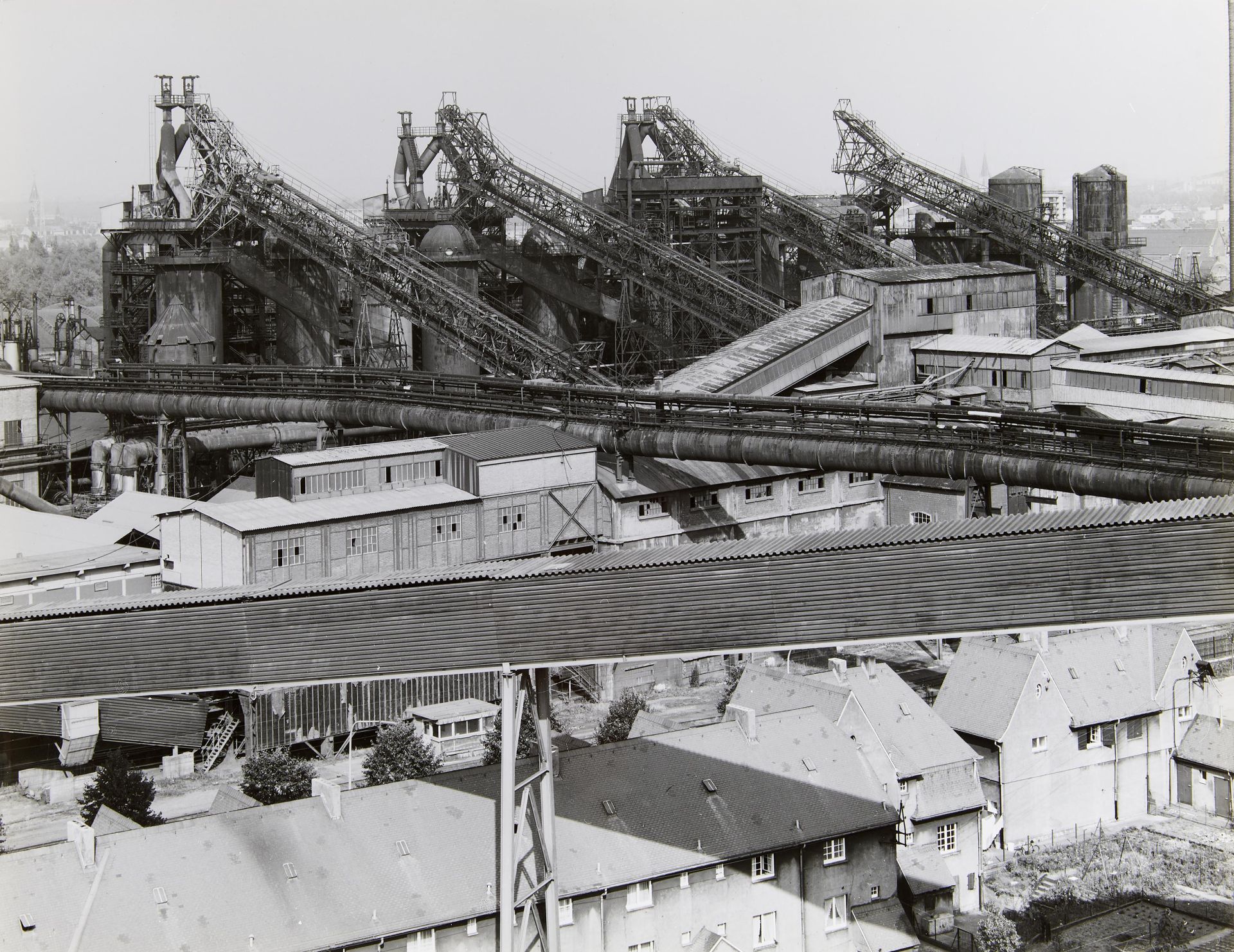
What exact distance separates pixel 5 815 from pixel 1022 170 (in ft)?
171

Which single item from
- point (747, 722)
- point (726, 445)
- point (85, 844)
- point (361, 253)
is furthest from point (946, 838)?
point (361, 253)

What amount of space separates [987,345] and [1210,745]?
15971mm

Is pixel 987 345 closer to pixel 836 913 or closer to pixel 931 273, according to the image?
pixel 931 273

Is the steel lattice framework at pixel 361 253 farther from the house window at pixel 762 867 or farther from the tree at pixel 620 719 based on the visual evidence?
the house window at pixel 762 867

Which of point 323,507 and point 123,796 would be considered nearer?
point 123,796

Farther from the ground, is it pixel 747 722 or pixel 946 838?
pixel 747 722

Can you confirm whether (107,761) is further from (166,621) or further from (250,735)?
(166,621)

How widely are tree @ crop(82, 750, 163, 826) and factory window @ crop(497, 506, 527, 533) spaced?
35.6ft

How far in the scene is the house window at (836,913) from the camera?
22.3 metres

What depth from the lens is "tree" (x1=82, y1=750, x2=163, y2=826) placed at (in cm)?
2342

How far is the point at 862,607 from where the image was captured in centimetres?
1645

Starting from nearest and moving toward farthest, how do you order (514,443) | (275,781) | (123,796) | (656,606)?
(656,606) < (123,796) < (275,781) < (514,443)

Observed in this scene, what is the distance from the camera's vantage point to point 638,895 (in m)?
20.8

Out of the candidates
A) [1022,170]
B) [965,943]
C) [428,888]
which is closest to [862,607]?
[428,888]
